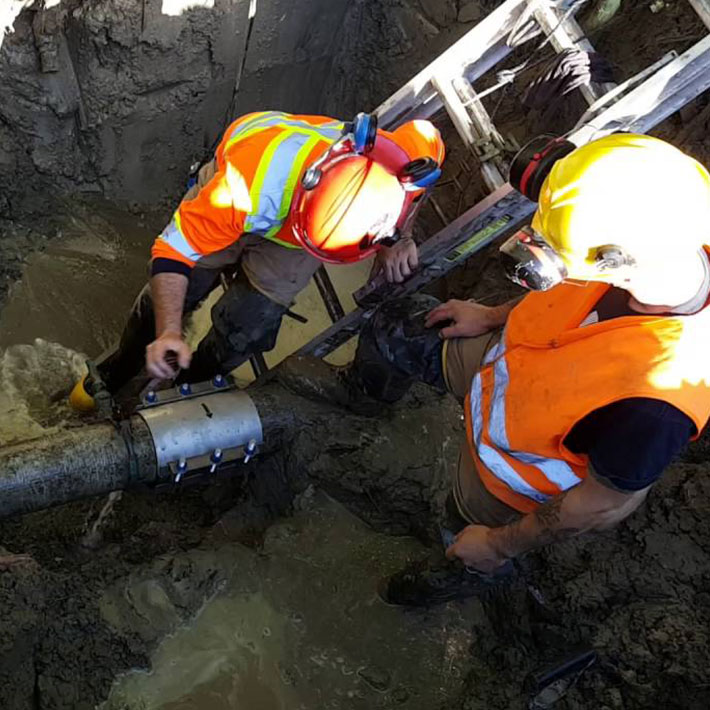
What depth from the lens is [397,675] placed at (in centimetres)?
296

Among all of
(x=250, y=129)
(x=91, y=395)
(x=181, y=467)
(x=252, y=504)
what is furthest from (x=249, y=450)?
(x=250, y=129)

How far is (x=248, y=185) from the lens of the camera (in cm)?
271

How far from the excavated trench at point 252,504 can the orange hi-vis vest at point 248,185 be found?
103 centimetres

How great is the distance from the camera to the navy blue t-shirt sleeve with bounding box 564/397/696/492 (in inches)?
76.2

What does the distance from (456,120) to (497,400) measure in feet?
4.17

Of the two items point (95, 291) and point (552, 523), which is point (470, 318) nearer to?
point (552, 523)

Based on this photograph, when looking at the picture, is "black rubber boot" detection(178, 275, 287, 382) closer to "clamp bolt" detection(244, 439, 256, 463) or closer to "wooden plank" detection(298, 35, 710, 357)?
"wooden plank" detection(298, 35, 710, 357)

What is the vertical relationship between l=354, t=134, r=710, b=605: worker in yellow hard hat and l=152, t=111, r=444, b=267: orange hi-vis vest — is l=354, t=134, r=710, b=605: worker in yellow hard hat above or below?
below

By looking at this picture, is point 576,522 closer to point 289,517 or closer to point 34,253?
point 289,517

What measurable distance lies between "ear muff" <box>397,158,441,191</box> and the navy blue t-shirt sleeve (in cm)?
105

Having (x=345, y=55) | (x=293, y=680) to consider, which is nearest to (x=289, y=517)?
(x=293, y=680)

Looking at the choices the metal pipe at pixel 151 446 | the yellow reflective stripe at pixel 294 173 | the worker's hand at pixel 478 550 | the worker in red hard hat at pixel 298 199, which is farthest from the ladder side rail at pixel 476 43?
the worker's hand at pixel 478 550

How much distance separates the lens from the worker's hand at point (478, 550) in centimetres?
248

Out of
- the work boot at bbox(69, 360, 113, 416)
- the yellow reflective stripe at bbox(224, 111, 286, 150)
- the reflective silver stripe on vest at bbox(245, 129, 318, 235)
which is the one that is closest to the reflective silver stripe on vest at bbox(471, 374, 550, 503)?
the reflective silver stripe on vest at bbox(245, 129, 318, 235)
